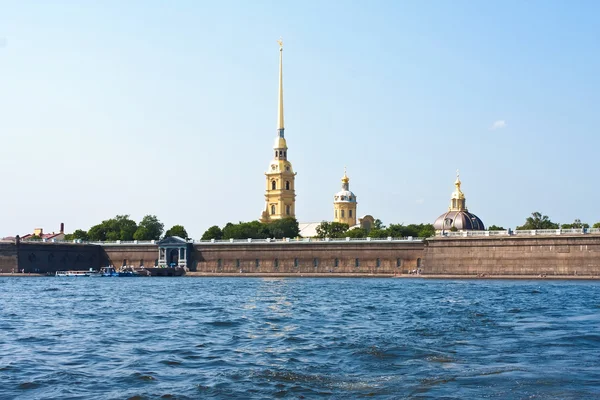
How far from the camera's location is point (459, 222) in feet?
326

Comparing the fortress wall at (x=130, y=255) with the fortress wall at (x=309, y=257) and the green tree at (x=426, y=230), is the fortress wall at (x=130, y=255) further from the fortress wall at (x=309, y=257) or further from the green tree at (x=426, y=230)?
the green tree at (x=426, y=230)

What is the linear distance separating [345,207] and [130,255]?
141 ft

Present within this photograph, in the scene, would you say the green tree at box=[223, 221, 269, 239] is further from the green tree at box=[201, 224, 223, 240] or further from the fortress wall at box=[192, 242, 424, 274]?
the fortress wall at box=[192, 242, 424, 274]

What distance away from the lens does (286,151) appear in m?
131

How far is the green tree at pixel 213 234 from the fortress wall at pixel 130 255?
43.5 feet

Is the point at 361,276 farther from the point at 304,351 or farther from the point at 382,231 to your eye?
the point at 304,351

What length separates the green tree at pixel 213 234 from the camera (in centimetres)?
11228

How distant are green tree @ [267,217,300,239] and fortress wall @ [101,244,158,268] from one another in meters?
18.8

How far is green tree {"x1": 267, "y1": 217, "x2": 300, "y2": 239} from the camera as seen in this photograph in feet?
371

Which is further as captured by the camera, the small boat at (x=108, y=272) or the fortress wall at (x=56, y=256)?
the fortress wall at (x=56, y=256)

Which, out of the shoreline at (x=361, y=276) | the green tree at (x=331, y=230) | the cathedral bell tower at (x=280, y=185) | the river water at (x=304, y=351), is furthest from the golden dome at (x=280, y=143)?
the river water at (x=304, y=351)

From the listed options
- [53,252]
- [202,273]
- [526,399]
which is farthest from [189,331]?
[53,252]

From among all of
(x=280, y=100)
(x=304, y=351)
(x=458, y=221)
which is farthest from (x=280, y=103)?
(x=304, y=351)

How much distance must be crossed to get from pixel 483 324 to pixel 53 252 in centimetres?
7715
